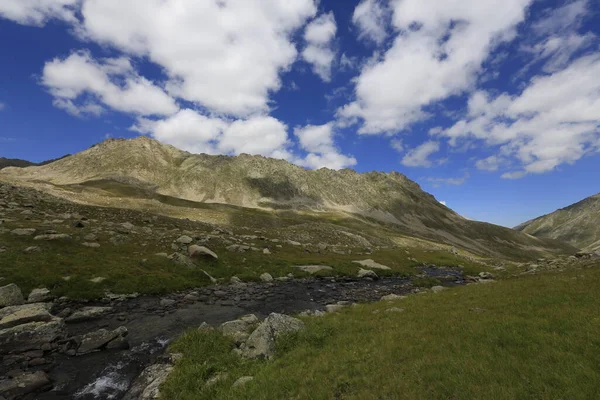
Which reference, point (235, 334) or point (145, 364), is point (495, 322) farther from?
point (145, 364)

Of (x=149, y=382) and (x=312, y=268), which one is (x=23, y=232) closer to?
(x=149, y=382)

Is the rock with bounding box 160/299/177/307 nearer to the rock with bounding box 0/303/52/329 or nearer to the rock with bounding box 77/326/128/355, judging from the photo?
the rock with bounding box 77/326/128/355

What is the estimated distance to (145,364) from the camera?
1537 centimetres

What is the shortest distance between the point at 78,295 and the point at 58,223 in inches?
734

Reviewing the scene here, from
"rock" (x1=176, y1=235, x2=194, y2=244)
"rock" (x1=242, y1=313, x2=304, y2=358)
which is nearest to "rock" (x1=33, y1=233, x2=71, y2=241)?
"rock" (x1=176, y1=235, x2=194, y2=244)

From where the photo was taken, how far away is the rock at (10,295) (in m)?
19.8

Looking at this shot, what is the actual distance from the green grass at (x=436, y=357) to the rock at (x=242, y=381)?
256 millimetres

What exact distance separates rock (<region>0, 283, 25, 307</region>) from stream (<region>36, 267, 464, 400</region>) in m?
4.27

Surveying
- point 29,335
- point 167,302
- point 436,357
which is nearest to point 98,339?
point 29,335

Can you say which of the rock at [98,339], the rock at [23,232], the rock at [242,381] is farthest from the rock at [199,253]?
the rock at [242,381]

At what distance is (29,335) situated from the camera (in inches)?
643

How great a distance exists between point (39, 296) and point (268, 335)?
1854cm

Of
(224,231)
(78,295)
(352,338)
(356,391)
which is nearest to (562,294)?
(352,338)

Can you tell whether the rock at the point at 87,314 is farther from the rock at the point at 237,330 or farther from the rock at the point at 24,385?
the rock at the point at 237,330
